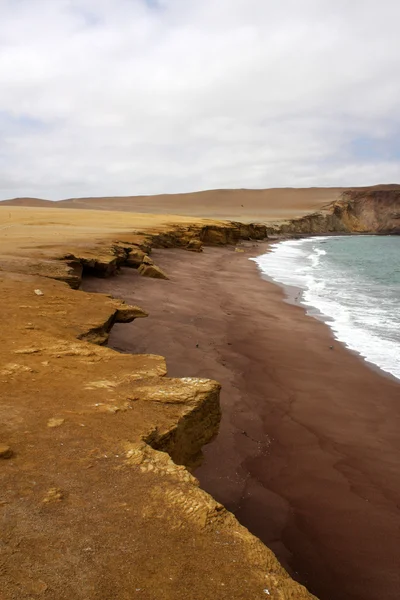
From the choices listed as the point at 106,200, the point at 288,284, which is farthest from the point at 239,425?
the point at 106,200

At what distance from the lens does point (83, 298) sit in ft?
22.1

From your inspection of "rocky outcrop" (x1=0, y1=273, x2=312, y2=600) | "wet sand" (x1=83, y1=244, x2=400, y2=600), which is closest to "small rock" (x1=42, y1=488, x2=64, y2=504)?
"rocky outcrop" (x1=0, y1=273, x2=312, y2=600)

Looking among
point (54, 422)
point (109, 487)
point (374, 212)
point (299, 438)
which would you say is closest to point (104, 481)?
point (109, 487)

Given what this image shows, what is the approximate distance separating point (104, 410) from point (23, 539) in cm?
128

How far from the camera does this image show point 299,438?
539cm

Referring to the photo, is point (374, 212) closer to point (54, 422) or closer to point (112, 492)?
point (54, 422)

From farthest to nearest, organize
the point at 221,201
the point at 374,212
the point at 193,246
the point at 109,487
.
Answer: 1. the point at 221,201
2. the point at 374,212
3. the point at 193,246
4. the point at 109,487

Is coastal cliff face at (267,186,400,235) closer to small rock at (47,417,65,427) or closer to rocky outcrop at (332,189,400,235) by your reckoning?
rocky outcrop at (332,189,400,235)

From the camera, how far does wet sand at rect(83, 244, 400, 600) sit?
3.69m

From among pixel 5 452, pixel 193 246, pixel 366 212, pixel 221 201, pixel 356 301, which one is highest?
pixel 221 201

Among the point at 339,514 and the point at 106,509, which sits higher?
the point at 106,509

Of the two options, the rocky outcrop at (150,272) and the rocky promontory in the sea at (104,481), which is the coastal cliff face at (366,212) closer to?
the rocky outcrop at (150,272)

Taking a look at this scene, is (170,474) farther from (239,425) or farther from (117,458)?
(239,425)

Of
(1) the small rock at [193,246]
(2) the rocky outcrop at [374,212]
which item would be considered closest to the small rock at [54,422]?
(1) the small rock at [193,246]
